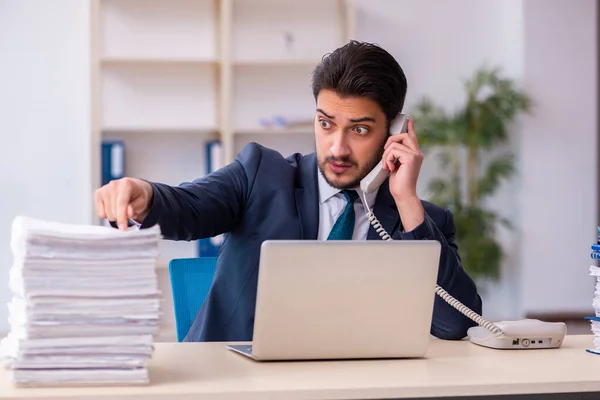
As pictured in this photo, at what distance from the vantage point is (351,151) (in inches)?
84.0

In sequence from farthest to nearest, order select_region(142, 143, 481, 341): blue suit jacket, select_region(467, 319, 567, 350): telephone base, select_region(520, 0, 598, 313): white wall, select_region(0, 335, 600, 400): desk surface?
select_region(520, 0, 598, 313): white wall
select_region(142, 143, 481, 341): blue suit jacket
select_region(467, 319, 567, 350): telephone base
select_region(0, 335, 600, 400): desk surface

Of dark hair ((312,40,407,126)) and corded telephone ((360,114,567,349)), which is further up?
dark hair ((312,40,407,126))

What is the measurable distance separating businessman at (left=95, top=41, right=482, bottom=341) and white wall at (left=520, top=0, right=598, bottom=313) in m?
3.79

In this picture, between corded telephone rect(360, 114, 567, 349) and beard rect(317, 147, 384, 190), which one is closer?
corded telephone rect(360, 114, 567, 349)

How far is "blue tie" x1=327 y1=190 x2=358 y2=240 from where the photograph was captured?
2.09 metres

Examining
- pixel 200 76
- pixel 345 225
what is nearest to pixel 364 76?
pixel 345 225

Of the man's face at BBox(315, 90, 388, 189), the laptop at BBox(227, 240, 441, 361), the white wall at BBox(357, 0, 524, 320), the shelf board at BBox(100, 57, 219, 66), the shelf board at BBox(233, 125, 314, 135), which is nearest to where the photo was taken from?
the laptop at BBox(227, 240, 441, 361)

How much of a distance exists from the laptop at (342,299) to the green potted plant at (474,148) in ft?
13.2

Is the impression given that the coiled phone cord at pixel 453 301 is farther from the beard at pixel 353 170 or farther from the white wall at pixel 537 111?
the white wall at pixel 537 111

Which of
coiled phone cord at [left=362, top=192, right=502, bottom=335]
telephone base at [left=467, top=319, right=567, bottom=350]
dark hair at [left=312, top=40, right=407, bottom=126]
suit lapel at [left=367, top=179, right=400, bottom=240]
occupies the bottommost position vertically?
telephone base at [left=467, top=319, right=567, bottom=350]

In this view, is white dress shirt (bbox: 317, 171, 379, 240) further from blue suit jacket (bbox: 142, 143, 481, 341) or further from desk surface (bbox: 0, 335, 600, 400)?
desk surface (bbox: 0, 335, 600, 400)

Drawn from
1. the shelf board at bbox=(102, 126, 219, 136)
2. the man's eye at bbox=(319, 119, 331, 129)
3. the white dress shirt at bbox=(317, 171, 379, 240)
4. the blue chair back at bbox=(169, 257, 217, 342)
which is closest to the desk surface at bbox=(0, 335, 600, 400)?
the blue chair back at bbox=(169, 257, 217, 342)

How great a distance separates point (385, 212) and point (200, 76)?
10.8 ft

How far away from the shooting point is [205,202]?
2070 millimetres
